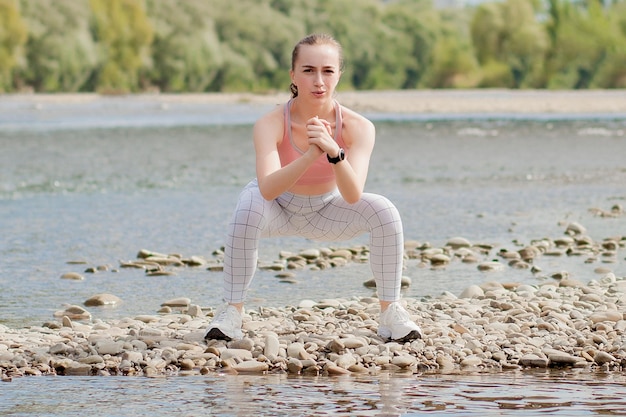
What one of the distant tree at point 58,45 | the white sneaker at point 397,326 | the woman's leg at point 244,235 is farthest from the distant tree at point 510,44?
the woman's leg at point 244,235

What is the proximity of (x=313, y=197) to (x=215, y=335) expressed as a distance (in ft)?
3.12

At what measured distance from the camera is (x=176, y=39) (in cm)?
9750

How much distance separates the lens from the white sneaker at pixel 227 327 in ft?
23.8

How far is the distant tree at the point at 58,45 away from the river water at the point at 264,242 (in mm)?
46783

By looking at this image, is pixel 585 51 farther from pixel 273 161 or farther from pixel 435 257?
A: pixel 273 161

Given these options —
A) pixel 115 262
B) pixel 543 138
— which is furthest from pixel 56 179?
pixel 543 138

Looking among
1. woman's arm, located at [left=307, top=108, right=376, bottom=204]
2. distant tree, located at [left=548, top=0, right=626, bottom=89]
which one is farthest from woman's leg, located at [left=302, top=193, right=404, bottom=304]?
distant tree, located at [left=548, top=0, right=626, bottom=89]

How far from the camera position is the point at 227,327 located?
7.28 metres

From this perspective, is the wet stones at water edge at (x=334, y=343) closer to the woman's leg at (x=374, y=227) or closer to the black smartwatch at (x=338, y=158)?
the woman's leg at (x=374, y=227)

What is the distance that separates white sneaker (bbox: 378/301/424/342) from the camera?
23.8ft

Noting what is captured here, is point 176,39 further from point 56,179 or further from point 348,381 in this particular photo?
point 348,381

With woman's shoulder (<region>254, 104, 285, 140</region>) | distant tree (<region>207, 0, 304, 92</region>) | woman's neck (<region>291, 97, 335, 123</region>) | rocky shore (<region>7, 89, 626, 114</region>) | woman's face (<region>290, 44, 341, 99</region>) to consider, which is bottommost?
Result: woman's shoulder (<region>254, 104, 285, 140</region>)

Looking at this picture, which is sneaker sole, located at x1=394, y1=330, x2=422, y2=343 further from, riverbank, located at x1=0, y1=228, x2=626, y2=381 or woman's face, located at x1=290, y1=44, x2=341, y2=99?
woman's face, located at x1=290, y1=44, x2=341, y2=99

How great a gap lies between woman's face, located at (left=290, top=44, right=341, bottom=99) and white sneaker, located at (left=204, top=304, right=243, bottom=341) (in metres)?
1.29
